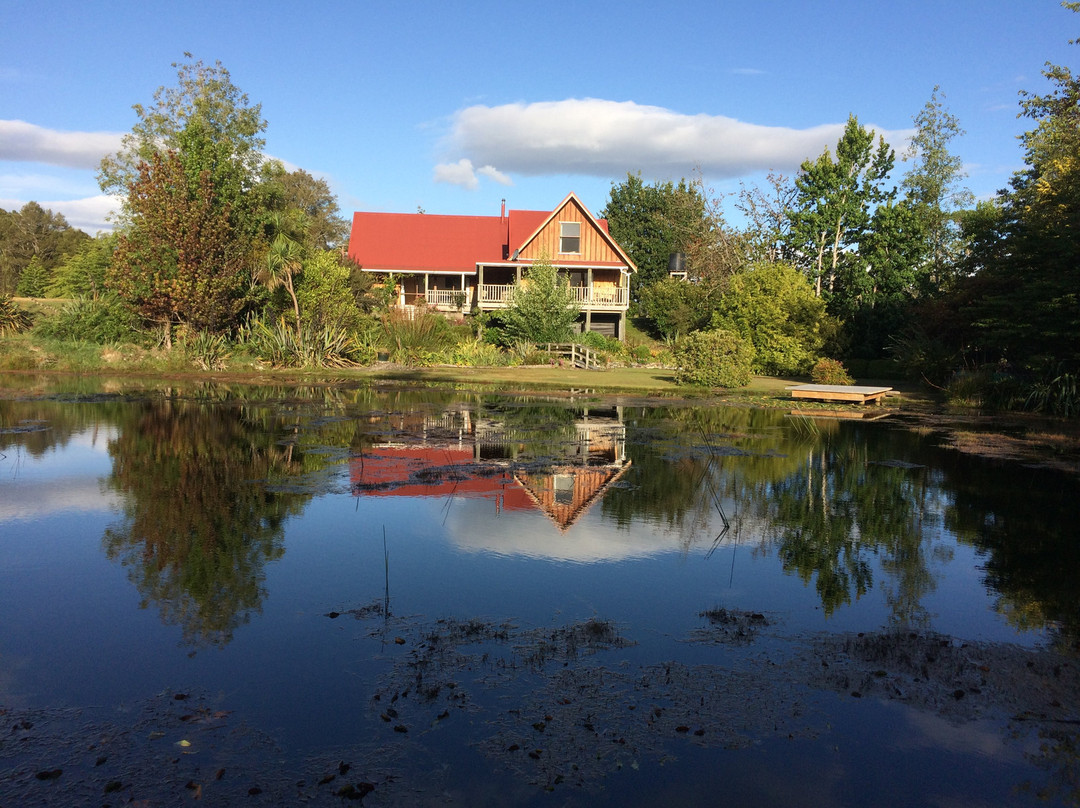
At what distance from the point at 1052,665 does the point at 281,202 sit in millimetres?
46304

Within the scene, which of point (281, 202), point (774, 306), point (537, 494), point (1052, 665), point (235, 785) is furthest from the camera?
point (281, 202)

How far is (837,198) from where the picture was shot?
4841cm

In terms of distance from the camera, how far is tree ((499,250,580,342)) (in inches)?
1503

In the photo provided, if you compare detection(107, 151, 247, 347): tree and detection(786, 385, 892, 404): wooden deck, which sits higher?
detection(107, 151, 247, 347): tree

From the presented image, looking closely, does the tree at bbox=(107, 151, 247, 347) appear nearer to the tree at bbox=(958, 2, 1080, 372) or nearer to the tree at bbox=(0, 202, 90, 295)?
the tree at bbox=(958, 2, 1080, 372)

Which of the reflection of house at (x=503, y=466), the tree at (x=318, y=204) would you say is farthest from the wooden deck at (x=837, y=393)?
the tree at (x=318, y=204)

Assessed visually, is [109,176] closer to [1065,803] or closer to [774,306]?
[774,306]

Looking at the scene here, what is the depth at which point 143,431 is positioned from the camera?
17.1 meters

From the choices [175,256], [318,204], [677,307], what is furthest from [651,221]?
[175,256]

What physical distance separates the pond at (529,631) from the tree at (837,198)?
36.3 metres

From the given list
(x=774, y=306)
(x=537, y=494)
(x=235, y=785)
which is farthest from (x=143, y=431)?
(x=774, y=306)

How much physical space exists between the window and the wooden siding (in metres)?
0.17

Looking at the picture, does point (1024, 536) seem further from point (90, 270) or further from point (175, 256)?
point (90, 270)

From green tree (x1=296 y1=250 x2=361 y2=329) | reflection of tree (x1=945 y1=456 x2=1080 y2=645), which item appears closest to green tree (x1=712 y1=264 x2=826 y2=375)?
green tree (x1=296 y1=250 x2=361 y2=329)
